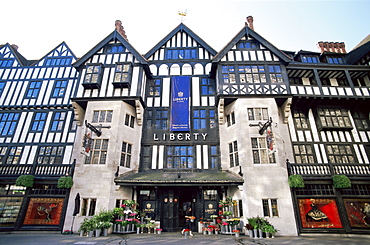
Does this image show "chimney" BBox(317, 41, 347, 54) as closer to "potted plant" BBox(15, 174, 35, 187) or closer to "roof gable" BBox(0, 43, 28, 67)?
"potted plant" BBox(15, 174, 35, 187)

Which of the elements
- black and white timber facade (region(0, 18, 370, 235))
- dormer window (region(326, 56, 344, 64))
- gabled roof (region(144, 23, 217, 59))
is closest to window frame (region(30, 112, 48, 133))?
black and white timber facade (region(0, 18, 370, 235))

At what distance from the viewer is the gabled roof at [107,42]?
19.9m

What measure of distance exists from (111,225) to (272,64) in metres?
19.5

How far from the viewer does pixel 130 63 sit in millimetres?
19156

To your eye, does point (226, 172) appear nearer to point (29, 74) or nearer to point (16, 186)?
point (16, 186)

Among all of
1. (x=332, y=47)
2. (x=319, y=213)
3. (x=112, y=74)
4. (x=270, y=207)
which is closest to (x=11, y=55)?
(x=112, y=74)

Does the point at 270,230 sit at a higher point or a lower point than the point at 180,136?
lower

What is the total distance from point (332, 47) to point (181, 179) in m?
23.3

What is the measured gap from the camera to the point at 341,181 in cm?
1459

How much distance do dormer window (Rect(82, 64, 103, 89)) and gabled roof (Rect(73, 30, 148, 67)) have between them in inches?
65.3

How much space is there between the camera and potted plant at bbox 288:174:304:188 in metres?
14.4

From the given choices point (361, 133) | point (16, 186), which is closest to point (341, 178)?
point (361, 133)

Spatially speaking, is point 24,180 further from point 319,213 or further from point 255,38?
point 255,38

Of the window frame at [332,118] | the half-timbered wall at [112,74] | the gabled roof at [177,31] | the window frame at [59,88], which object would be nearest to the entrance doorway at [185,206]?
the half-timbered wall at [112,74]
